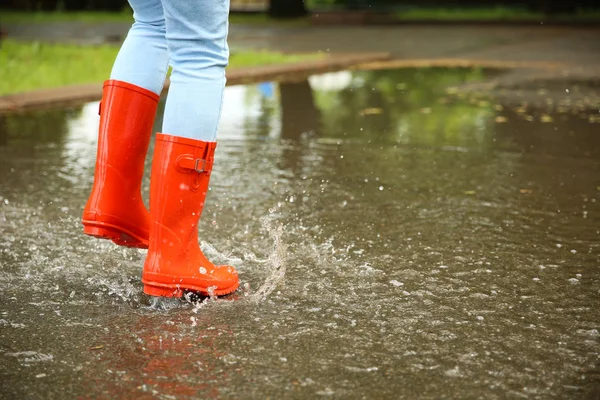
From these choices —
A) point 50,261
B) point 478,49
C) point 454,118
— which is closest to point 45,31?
point 478,49

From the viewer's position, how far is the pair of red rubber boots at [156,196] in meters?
2.79

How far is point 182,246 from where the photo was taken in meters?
2.80

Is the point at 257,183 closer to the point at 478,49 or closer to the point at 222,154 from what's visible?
the point at 222,154

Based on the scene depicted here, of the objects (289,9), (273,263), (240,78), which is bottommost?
(289,9)

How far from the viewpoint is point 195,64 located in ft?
9.27

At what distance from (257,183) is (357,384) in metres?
2.58

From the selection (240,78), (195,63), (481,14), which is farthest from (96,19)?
(195,63)

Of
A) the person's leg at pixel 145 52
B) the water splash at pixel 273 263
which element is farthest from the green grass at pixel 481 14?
the person's leg at pixel 145 52

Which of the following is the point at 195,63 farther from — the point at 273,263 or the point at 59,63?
the point at 59,63

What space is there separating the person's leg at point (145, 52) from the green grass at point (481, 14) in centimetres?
1843

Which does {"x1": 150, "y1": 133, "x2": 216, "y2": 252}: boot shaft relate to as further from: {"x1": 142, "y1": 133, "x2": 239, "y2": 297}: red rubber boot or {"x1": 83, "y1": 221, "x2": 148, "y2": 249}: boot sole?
{"x1": 83, "y1": 221, "x2": 148, "y2": 249}: boot sole

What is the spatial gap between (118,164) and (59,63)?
7883mm

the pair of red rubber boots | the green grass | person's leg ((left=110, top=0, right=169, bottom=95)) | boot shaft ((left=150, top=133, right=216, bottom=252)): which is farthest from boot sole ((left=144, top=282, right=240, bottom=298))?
the green grass

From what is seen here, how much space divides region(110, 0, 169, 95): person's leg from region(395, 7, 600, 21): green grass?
18.4 meters
